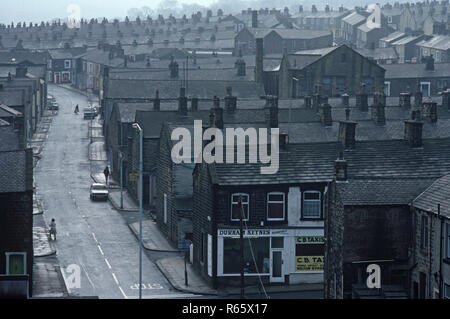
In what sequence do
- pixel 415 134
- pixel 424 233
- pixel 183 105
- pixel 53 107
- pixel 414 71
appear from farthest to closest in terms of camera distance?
1. pixel 53 107
2. pixel 414 71
3. pixel 183 105
4. pixel 415 134
5. pixel 424 233

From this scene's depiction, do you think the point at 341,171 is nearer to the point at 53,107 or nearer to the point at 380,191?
the point at 380,191

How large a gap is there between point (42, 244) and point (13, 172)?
1598 centimetres

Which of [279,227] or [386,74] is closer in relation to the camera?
[279,227]

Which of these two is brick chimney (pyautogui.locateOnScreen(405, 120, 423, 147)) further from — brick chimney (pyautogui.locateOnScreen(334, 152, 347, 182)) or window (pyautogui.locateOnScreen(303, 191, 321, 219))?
brick chimney (pyautogui.locateOnScreen(334, 152, 347, 182))

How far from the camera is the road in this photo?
48.0 meters

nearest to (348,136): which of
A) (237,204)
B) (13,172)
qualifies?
(237,204)

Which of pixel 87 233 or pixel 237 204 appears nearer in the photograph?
pixel 237 204

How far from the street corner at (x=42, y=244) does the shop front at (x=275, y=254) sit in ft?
42.0

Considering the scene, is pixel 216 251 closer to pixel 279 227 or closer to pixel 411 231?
pixel 279 227

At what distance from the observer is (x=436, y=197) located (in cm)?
3747

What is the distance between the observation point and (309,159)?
48812mm

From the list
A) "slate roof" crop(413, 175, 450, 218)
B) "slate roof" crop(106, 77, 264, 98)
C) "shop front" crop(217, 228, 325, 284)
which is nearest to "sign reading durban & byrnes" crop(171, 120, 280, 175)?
"shop front" crop(217, 228, 325, 284)
